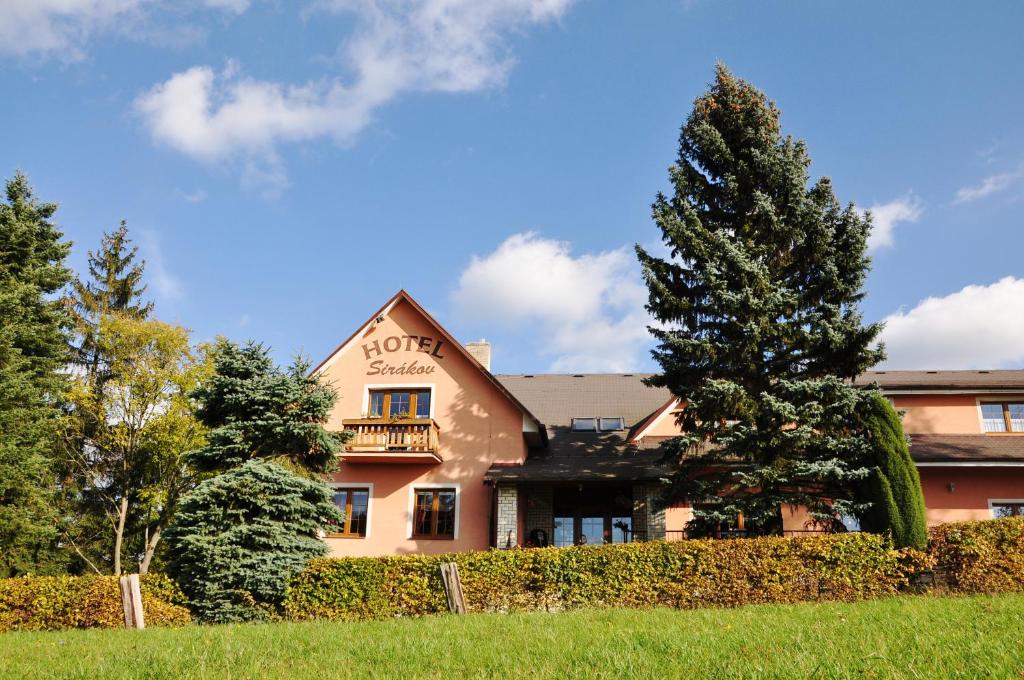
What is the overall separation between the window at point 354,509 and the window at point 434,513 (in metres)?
1.47

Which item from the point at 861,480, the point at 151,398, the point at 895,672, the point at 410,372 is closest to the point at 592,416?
the point at 410,372

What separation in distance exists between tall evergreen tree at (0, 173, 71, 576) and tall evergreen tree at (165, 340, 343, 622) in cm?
732

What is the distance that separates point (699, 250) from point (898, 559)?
778cm

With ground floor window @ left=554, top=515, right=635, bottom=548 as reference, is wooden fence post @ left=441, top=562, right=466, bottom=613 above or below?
below

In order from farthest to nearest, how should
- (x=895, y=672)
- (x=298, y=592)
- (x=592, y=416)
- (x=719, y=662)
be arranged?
1. (x=592, y=416)
2. (x=298, y=592)
3. (x=719, y=662)
4. (x=895, y=672)

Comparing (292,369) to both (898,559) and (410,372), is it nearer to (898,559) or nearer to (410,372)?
(410,372)

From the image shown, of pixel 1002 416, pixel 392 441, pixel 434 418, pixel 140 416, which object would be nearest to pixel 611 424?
pixel 434 418

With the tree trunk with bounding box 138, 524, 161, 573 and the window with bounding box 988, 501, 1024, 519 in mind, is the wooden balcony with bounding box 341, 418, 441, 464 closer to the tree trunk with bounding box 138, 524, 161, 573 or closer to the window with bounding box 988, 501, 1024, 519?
the tree trunk with bounding box 138, 524, 161, 573

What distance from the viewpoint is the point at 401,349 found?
22.1 m

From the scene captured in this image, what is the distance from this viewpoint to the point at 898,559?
519 inches

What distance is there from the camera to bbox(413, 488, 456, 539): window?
20.2 m

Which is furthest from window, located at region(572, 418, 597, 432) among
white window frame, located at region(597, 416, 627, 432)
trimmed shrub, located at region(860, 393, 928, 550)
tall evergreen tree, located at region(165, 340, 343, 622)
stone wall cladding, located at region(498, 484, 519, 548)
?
trimmed shrub, located at region(860, 393, 928, 550)

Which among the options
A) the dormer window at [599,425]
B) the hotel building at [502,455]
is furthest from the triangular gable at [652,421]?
the dormer window at [599,425]

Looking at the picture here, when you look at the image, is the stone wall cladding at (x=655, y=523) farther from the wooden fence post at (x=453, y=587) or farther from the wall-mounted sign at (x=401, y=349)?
the wall-mounted sign at (x=401, y=349)
